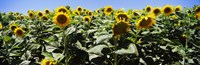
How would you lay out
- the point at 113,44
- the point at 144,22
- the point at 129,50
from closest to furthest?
1. the point at 129,50
2. the point at 113,44
3. the point at 144,22

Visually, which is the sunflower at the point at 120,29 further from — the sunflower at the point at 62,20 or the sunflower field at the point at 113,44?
the sunflower at the point at 62,20

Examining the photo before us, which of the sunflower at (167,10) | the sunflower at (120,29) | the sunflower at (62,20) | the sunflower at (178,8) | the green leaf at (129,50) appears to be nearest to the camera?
the green leaf at (129,50)

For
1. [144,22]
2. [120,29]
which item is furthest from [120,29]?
[144,22]

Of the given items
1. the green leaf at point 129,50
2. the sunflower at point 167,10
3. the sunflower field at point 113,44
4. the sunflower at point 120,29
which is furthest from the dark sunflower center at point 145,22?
the sunflower at point 167,10

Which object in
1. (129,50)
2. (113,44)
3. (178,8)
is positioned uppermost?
(178,8)

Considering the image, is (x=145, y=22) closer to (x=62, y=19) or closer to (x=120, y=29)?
(x=120, y=29)

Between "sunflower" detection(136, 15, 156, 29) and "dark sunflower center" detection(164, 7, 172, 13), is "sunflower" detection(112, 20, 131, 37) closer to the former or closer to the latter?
"sunflower" detection(136, 15, 156, 29)

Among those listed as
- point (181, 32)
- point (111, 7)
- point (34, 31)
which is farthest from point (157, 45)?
point (111, 7)

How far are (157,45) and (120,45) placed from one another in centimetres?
117

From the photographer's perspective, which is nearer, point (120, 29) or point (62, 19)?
point (120, 29)

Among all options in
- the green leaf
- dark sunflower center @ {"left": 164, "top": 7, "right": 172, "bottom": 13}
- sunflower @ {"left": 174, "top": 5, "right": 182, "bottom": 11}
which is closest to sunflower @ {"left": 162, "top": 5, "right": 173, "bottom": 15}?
dark sunflower center @ {"left": 164, "top": 7, "right": 172, "bottom": 13}

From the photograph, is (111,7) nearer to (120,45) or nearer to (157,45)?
(157,45)

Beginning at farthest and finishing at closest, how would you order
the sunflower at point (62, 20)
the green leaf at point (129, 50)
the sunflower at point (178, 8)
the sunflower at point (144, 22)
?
the sunflower at point (178, 8) < the sunflower at point (62, 20) < the sunflower at point (144, 22) < the green leaf at point (129, 50)

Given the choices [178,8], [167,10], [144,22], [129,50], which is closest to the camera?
[129,50]
